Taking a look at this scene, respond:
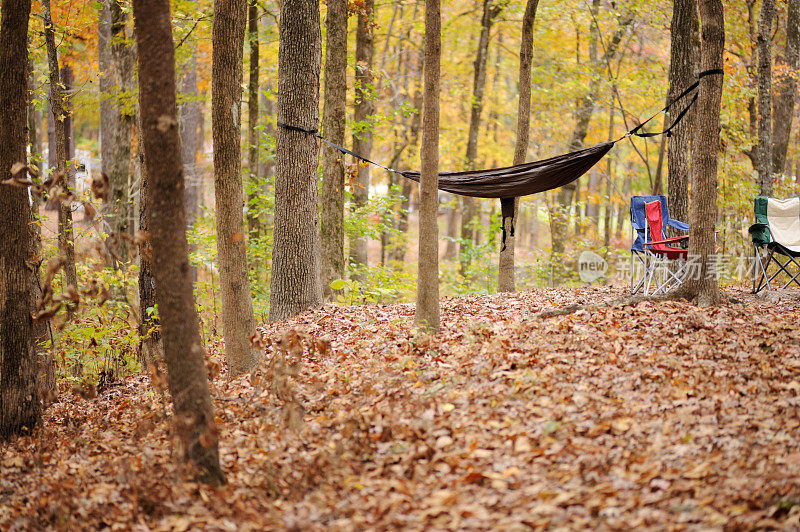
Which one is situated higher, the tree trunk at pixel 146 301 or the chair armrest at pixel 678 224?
the chair armrest at pixel 678 224

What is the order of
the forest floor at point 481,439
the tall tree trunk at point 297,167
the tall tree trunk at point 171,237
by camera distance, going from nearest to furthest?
1. the forest floor at point 481,439
2. the tall tree trunk at point 171,237
3. the tall tree trunk at point 297,167

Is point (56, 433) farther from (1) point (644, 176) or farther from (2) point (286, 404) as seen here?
(1) point (644, 176)

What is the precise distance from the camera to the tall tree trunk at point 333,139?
637cm

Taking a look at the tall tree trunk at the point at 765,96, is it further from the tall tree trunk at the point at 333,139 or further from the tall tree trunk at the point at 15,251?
the tall tree trunk at the point at 15,251

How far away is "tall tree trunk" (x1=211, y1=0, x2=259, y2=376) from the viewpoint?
391 cm

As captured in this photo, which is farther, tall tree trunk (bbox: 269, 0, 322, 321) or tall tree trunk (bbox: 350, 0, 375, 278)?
tall tree trunk (bbox: 350, 0, 375, 278)

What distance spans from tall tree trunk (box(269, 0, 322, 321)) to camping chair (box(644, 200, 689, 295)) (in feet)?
9.84

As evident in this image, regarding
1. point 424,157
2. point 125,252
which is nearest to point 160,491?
point 424,157

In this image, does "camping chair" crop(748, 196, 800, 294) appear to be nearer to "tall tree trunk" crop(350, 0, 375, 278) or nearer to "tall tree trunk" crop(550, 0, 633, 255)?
"tall tree trunk" crop(350, 0, 375, 278)

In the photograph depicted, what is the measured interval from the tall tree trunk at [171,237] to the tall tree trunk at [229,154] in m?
1.21

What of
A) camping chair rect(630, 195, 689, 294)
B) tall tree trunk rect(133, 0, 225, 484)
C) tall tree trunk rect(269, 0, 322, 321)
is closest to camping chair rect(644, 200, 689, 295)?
camping chair rect(630, 195, 689, 294)

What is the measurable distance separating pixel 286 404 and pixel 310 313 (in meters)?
2.07

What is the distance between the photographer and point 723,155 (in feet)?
31.0

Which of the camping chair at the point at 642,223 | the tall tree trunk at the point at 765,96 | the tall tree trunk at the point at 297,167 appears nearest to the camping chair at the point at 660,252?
the camping chair at the point at 642,223
